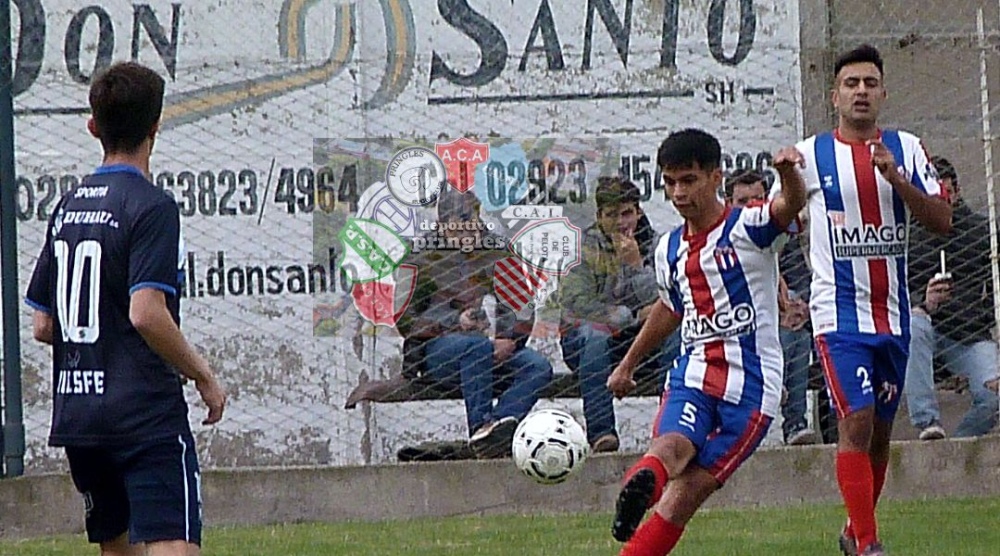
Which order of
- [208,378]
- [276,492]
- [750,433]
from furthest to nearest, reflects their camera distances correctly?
[276,492]
[750,433]
[208,378]

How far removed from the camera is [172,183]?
969cm

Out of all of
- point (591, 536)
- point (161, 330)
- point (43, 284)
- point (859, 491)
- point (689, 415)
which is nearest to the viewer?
point (161, 330)

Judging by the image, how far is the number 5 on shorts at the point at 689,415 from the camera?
614 cm

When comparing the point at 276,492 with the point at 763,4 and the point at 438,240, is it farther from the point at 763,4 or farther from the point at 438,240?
the point at 763,4

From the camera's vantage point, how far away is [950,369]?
9.45 metres

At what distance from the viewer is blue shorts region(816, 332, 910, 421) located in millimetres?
6871

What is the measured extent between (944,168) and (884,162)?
3.00 meters

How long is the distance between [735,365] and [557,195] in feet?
11.6

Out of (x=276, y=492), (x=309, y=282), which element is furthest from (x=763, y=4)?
(x=276, y=492)

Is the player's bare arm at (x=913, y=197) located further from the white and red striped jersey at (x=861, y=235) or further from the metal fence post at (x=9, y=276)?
the metal fence post at (x=9, y=276)
